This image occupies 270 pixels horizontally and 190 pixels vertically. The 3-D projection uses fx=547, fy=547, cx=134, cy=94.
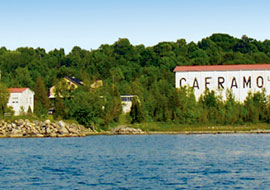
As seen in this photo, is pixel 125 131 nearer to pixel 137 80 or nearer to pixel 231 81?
pixel 231 81

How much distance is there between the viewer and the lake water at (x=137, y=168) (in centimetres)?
3092

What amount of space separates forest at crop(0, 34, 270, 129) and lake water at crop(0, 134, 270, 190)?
40628mm

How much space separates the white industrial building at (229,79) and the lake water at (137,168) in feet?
176

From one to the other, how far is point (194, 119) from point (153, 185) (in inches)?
2618

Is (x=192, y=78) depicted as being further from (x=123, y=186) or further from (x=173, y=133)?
(x=123, y=186)

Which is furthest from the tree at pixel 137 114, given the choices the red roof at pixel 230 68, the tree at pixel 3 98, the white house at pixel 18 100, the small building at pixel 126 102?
the tree at pixel 3 98

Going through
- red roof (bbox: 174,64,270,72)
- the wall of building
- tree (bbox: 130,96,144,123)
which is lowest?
tree (bbox: 130,96,144,123)

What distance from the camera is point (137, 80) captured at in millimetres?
124438

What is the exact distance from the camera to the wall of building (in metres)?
107

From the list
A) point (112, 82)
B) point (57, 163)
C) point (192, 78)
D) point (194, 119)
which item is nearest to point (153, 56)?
point (112, 82)

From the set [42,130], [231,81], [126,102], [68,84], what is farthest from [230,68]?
[42,130]

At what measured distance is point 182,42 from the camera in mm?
187625

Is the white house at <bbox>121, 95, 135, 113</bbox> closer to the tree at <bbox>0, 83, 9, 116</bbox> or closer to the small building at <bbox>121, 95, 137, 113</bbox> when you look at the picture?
the small building at <bbox>121, 95, 137, 113</bbox>

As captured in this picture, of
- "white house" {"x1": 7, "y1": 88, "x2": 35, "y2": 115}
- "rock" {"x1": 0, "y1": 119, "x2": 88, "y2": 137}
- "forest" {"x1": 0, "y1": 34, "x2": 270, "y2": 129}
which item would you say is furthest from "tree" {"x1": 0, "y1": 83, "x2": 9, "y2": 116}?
"rock" {"x1": 0, "y1": 119, "x2": 88, "y2": 137}
